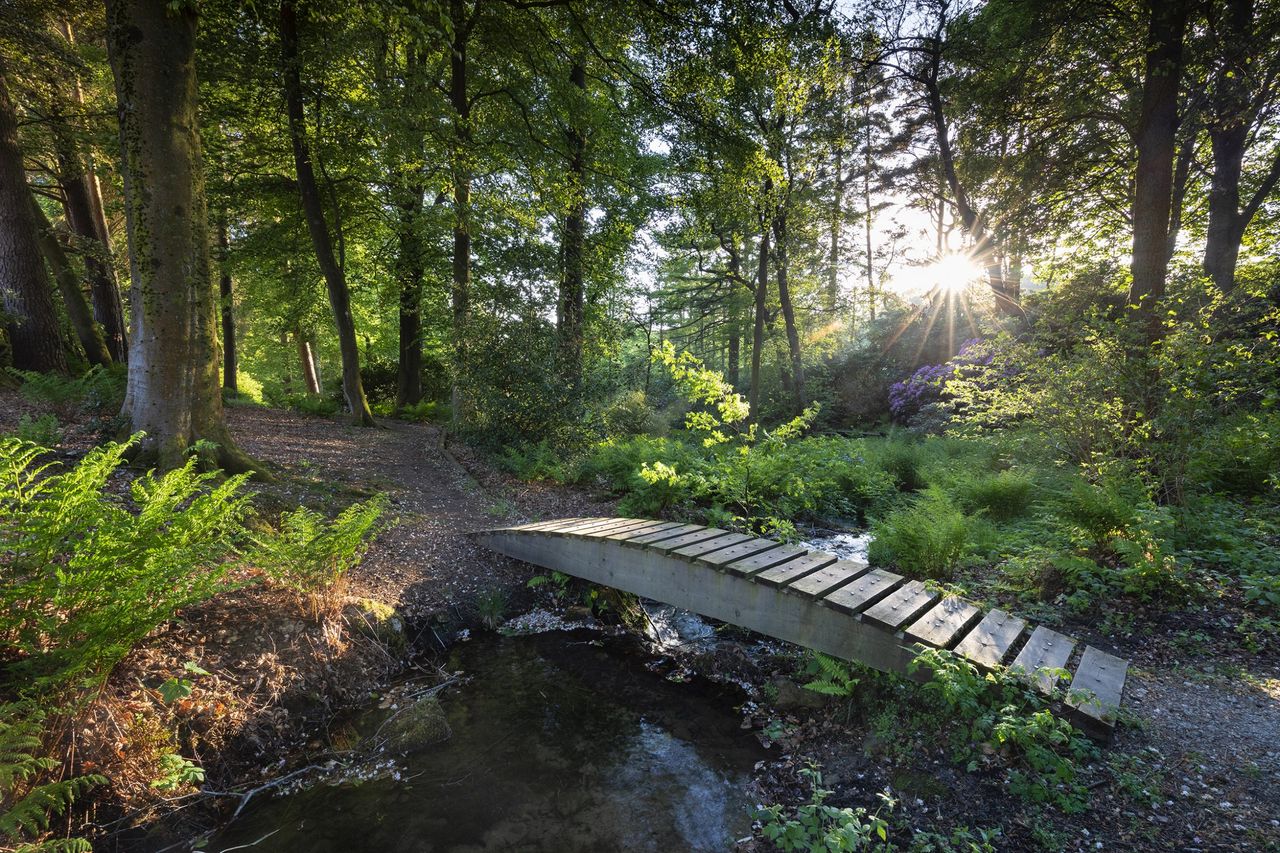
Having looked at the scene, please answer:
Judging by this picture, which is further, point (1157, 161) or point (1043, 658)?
point (1157, 161)

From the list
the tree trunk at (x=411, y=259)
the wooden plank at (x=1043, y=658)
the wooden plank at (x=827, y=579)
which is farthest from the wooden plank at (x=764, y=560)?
the tree trunk at (x=411, y=259)

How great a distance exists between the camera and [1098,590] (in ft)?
14.4

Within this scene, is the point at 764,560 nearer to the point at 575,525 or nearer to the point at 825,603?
the point at 825,603

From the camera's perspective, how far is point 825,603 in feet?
11.8

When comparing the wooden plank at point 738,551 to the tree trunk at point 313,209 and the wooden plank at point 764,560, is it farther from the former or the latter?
the tree trunk at point 313,209

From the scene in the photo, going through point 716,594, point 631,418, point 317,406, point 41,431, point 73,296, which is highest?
point 73,296

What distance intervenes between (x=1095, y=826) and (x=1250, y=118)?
580 inches

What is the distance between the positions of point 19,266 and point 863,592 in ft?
45.6

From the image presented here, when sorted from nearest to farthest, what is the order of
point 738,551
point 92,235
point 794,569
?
point 794,569
point 738,551
point 92,235

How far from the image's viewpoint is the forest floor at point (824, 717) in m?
2.31

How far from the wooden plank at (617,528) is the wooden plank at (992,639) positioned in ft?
10.2

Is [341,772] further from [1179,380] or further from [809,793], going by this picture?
[1179,380]

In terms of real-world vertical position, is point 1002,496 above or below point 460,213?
below

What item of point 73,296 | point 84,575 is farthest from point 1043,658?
point 73,296
